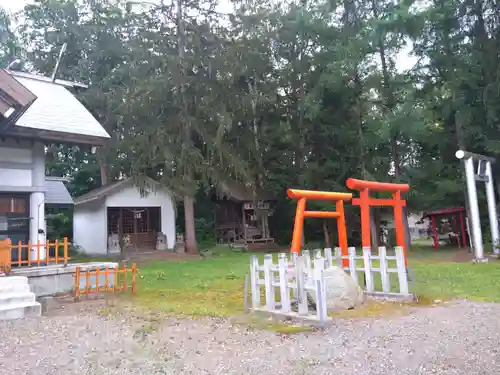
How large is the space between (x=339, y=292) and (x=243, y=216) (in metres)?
17.6

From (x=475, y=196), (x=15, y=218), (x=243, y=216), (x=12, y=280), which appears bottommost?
(x=12, y=280)

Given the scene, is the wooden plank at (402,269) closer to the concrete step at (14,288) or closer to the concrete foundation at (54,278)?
the concrete foundation at (54,278)

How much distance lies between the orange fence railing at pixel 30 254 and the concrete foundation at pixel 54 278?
11.0 inches

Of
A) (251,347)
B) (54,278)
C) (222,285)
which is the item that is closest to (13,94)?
(54,278)

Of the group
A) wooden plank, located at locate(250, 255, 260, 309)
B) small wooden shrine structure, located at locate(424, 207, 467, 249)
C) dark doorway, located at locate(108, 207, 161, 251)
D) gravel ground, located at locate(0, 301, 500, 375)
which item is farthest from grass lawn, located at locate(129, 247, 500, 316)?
dark doorway, located at locate(108, 207, 161, 251)

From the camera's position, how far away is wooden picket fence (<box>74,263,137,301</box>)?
994cm

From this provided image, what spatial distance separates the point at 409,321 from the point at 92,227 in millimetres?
19480

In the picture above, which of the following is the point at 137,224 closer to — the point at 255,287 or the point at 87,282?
the point at 87,282

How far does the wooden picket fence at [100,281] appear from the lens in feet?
32.6

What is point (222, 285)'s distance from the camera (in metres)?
11.8

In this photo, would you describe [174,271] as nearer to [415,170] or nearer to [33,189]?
[33,189]

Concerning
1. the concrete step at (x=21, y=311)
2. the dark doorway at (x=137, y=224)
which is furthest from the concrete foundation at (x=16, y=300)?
the dark doorway at (x=137, y=224)

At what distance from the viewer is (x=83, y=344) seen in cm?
605

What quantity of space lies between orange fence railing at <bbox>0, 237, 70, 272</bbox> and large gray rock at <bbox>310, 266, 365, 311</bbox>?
6186 mm
